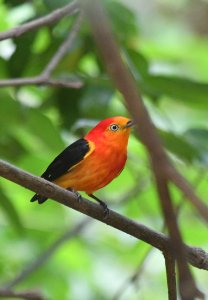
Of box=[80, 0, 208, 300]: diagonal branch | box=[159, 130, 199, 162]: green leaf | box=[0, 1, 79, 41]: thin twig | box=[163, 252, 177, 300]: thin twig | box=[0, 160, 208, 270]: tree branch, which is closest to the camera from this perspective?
box=[80, 0, 208, 300]: diagonal branch

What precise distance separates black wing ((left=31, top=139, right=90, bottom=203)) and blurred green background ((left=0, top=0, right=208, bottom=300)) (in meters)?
0.15

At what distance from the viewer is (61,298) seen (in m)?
3.22

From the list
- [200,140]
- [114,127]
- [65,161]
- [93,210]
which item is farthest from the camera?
[200,140]

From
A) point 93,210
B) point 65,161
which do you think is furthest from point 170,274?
point 65,161

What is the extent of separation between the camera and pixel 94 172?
219 cm

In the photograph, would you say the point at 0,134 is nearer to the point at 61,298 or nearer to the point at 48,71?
the point at 48,71

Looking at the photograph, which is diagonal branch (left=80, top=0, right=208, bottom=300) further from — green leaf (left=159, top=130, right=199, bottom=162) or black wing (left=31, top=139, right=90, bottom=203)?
green leaf (left=159, top=130, right=199, bottom=162)

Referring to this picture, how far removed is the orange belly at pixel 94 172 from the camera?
218 centimetres

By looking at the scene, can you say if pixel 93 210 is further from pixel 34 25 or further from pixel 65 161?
pixel 65 161

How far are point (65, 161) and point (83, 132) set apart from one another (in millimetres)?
440

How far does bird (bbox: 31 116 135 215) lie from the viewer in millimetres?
2176

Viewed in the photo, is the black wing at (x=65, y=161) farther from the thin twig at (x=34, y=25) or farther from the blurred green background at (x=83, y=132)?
the thin twig at (x=34, y=25)

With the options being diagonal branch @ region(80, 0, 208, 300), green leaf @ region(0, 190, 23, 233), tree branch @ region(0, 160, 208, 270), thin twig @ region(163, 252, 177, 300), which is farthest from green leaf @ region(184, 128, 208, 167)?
diagonal branch @ region(80, 0, 208, 300)

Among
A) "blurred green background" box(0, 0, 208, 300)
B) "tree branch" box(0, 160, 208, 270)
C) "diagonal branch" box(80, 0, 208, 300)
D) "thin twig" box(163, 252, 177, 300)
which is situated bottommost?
"blurred green background" box(0, 0, 208, 300)
